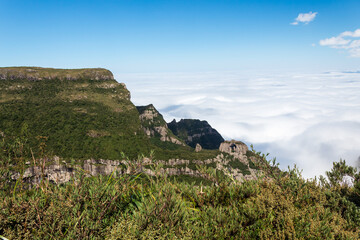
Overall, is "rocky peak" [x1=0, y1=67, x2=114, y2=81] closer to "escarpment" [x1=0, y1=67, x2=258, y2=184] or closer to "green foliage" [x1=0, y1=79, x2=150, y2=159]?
"escarpment" [x1=0, y1=67, x2=258, y2=184]

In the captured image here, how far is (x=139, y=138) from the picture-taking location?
15688cm

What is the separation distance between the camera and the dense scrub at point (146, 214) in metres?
3.20

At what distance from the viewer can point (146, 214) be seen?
3459mm

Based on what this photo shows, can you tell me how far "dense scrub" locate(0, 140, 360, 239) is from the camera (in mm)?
3195

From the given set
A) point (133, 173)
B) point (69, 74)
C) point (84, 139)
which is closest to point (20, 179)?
point (133, 173)

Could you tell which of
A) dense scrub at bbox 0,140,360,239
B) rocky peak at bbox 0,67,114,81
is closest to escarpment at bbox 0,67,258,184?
rocky peak at bbox 0,67,114,81

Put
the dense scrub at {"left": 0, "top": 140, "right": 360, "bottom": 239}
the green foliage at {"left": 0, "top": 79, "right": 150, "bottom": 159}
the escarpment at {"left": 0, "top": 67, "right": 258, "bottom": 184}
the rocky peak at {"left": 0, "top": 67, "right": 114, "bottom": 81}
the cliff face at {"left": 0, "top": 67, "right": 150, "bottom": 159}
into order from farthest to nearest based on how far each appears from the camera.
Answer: the rocky peak at {"left": 0, "top": 67, "right": 114, "bottom": 81}
the cliff face at {"left": 0, "top": 67, "right": 150, "bottom": 159}
the green foliage at {"left": 0, "top": 79, "right": 150, "bottom": 159}
the escarpment at {"left": 0, "top": 67, "right": 258, "bottom": 184}
the dense scrub at {"left": 0, "top": 140, "right": 360, "bottom": 239}

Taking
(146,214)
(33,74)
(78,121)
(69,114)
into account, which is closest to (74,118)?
(78,121)

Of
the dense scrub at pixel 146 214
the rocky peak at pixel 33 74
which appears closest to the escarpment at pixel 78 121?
the rocky peak at pixel 33 74

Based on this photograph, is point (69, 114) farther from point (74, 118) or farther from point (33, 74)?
point (33, 74)

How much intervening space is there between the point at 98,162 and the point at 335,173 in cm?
12820

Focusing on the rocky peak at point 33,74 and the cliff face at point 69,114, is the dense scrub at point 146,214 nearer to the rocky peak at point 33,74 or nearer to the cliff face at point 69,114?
the cliff face at point 69,114

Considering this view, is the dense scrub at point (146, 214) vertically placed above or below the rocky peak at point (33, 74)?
below

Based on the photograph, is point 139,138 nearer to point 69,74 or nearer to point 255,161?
point 69,74
